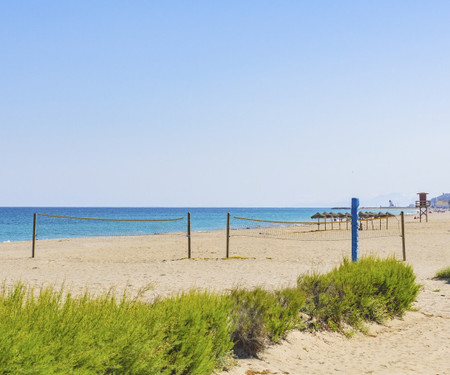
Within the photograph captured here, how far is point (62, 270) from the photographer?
44.0 ft

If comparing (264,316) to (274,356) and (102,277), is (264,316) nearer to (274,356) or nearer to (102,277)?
(274,356)

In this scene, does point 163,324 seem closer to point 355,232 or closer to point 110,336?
point 110,336

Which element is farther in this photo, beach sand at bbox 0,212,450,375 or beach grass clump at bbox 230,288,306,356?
beach sand at bbox 0,212,450,375

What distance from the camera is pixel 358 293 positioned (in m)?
7.57

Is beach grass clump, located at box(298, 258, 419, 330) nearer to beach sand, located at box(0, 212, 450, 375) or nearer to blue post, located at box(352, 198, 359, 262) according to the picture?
beach sand, located at box(0, 212, 450, 375)

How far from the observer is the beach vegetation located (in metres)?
3.20

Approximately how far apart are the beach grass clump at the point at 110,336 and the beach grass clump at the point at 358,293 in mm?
2355

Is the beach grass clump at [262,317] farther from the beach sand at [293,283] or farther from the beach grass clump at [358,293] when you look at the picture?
the beach grass clump at [358,293]

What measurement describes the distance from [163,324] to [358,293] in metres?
4.25

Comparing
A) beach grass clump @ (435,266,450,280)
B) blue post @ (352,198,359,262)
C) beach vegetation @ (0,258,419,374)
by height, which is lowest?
beach grass clump @ (435,266,450,280)

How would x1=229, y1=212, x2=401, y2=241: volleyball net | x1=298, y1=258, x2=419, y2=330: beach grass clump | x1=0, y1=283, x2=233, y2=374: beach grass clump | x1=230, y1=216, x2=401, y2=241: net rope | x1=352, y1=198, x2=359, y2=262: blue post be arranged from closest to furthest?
x1=0, y1=283, x2=233, y2=374: beach grass clump → x1=298, y1=258, x2=419, y2=330: beach grass clump → x1=352, y1=198, x2=359, y2=262: blue post → x1=230, y1=216, x2=401, y2=241: net rope → x1=229, y1=212, x2=401, y2=241: volleyball net

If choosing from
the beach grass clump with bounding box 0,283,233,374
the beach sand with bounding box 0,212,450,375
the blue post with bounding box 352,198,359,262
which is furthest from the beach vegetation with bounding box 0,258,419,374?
the blue post with bounding box 352,198,359,262

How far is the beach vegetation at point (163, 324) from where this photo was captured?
320cm

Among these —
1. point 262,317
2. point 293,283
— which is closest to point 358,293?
point 262,317
